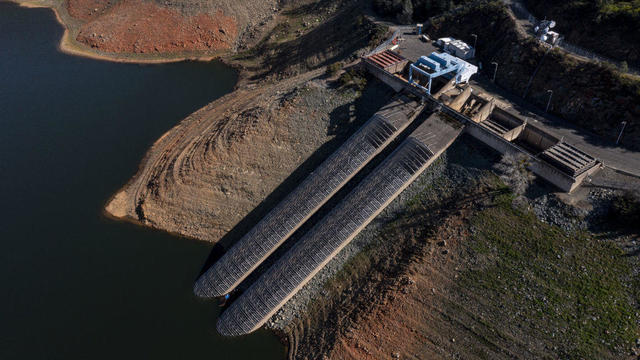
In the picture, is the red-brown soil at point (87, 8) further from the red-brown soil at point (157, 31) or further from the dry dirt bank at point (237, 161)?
the dry dirt bank at point (237, 161)

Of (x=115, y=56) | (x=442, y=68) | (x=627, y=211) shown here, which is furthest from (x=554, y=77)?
(x=115, y=56)

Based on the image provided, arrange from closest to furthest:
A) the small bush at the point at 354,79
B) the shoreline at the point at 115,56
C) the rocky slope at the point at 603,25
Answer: the rocky slope at the point at 603,25 < the small bush at the point at 354,79 < the shoreline at the point at 115,56

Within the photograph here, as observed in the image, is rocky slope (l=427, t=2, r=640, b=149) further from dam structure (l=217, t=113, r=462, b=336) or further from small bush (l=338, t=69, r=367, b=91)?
small bush (l=338, t=69, r=367, b=91)

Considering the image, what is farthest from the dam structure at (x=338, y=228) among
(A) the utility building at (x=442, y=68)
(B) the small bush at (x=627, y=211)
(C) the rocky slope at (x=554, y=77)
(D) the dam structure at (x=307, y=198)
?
(B) the small bush at (x=627, y=211)

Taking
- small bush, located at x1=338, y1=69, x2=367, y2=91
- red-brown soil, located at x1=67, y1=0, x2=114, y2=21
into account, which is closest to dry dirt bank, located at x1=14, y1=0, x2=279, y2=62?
red-brown soil, located at x1=67, y1=0, x2=114, y2=21

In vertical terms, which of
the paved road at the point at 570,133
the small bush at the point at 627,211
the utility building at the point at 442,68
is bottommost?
the small bush at the point at 627,211

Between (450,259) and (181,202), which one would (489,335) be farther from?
(181,202)
